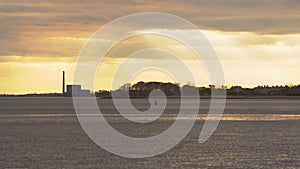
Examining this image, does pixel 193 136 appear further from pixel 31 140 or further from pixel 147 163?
pixel 147 163

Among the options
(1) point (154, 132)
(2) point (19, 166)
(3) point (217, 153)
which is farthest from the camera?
(1) point (154, 132)

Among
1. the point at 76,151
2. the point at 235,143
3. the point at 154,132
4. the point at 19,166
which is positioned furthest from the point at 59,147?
the point at 154,132

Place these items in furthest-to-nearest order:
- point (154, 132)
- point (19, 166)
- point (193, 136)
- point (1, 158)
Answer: point (154, 132), point (193, 136), point (1, 158), point (19, 166)

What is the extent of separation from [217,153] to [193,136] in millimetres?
26828

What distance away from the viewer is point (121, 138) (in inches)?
3610

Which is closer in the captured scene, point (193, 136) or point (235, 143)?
point (235, 143)

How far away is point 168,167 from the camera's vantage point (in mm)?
59438

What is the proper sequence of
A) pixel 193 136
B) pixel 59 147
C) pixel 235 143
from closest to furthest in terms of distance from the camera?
pixel 59 147, pixel 235 143, pixel 193 136

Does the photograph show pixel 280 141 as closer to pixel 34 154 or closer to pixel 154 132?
pixel 154 132

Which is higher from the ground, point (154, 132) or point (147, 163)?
point (154, 132)

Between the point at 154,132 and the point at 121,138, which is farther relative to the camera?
the point at 154,132

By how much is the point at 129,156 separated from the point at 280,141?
92.1 feet

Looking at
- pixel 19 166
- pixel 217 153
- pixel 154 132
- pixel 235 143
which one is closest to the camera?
pixel 19 166

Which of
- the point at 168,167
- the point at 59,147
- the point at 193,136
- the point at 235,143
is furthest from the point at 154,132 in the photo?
the point at 168,167
